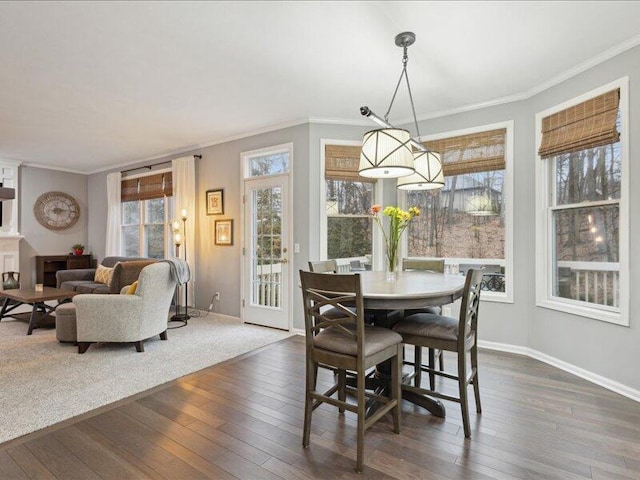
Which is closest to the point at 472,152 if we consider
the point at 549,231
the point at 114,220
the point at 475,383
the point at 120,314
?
the point at 549,231

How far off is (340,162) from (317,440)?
325 centimetres

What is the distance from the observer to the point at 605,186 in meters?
3.02

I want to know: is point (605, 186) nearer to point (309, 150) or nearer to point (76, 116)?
point (309, 150)

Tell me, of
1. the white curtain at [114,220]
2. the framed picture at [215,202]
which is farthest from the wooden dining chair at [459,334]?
the white curtain at [114,220]

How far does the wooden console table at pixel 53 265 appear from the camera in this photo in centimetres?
682

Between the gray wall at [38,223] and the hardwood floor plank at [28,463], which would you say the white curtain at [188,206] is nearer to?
the gray wall at [38,223]

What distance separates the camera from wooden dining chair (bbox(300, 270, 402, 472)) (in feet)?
6.19

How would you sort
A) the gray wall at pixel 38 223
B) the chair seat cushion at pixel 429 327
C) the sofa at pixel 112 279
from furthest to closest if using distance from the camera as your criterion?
the gray wall at pixel 38 223, the sofa at pixel 112 279, the chair seat cushion at pixel 429 327

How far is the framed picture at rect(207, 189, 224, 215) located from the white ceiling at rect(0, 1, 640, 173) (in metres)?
1.08


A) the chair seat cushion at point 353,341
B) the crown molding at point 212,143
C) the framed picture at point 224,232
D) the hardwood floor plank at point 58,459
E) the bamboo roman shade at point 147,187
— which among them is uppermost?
the crown molding at point 212,143

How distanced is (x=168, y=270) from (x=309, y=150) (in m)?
2.18

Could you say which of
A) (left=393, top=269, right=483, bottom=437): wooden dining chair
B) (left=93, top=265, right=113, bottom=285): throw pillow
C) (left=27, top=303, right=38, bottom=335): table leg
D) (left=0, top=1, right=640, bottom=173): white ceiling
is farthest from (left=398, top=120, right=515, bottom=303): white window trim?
(left=93, top=265, right=113, bottom=285): throw pillow

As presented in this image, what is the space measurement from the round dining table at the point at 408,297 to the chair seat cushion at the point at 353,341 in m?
0.16

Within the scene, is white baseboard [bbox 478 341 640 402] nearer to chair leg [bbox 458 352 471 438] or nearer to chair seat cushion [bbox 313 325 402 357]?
chair leg [bbox 458 352 471 438]
